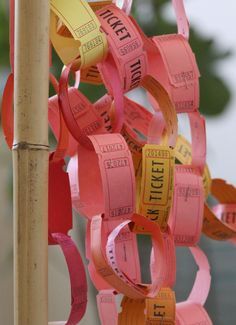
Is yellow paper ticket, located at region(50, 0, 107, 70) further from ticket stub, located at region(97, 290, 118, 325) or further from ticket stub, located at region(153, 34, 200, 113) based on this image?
ticket stub, located at region(97, 290, 118, 325)

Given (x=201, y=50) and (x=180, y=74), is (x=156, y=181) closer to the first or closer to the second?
(x=180, y=74)

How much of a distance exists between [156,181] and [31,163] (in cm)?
12

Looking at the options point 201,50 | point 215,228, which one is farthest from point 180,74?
point 201,50

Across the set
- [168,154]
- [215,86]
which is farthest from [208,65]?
[168,154]

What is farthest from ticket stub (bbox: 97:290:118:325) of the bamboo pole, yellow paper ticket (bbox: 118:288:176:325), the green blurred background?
the green blurred background

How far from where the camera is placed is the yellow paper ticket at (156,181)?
0.54 metres

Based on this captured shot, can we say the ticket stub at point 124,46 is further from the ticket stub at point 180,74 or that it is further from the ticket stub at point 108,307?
the ticket stub at point 108,307

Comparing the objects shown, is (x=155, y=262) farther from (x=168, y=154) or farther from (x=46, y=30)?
(x=46, y=30)

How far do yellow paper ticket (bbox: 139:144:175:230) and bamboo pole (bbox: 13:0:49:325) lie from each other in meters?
0.11

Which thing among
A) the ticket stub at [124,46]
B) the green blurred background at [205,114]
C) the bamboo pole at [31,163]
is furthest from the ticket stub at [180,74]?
the green blurred background at [205,114]

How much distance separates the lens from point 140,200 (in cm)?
55

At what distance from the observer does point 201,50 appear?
115 centimetres

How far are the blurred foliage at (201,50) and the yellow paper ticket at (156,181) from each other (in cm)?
62

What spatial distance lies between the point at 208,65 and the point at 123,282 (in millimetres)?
717
